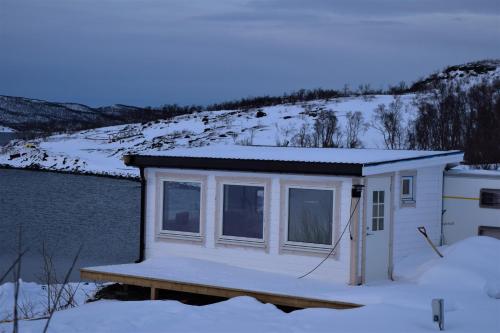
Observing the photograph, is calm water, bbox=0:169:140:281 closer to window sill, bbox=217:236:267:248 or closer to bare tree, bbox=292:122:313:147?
window sill, bbox=217:236:267:248

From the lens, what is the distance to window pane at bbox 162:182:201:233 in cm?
1310

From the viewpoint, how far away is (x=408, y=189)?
13.4 m

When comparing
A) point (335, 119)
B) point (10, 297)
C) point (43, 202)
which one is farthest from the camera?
point (335, 119)

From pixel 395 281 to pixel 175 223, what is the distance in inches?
153

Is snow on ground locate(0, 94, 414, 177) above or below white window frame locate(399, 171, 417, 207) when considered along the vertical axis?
above

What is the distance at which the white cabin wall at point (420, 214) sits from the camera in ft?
42.3

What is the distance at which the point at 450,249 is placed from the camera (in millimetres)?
12812

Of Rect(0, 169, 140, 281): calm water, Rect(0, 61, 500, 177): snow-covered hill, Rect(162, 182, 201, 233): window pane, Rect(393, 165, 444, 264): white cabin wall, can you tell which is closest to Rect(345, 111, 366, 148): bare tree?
Rect(0, 61, 500, 177): snow-covered hill

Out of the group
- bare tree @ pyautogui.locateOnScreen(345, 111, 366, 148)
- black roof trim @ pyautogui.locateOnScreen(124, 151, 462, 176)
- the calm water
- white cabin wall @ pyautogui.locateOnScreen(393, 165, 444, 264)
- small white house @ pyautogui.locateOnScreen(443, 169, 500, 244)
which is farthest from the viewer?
bare tree @ pyautogui.locateOnScreen(345, 111, 366, 148)

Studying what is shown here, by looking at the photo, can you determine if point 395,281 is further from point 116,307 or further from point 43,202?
point 43,202

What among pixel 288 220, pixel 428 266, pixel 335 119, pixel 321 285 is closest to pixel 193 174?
pixel 288 220

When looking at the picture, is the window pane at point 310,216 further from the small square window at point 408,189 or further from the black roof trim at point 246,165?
the small square window at point 408,189

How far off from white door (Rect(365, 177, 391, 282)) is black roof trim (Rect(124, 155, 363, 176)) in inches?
25.8

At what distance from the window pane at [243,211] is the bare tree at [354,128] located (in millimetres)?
26230
